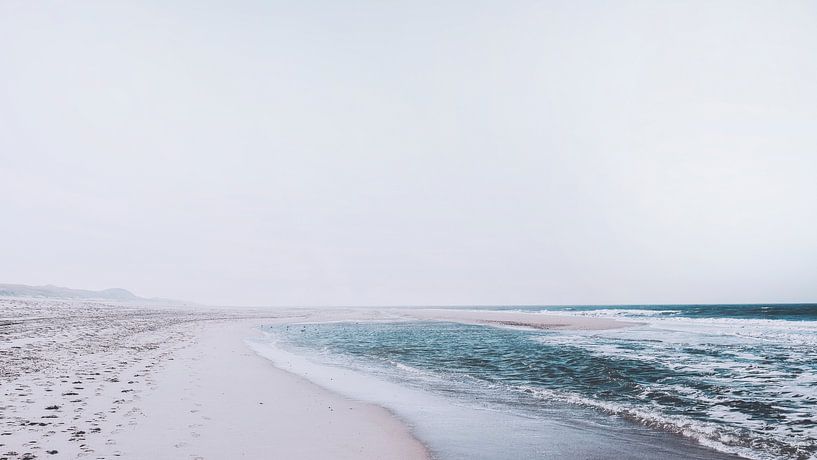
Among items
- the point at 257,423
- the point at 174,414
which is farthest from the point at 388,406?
the point at 174,414

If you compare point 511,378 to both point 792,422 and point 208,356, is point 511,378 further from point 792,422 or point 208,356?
point 208,356

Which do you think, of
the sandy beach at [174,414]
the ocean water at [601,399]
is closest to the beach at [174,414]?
the sandy beach at [174,414]

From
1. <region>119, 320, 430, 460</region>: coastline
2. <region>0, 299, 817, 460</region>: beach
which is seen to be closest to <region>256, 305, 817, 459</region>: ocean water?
<region>0, 299, 817, 460</region>: beach

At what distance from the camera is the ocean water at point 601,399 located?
9.34 m

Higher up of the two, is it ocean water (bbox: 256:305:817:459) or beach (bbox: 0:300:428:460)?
beach (bbox: 0:300:428:460)

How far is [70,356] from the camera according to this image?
17375mm

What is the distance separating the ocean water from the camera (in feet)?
30.6

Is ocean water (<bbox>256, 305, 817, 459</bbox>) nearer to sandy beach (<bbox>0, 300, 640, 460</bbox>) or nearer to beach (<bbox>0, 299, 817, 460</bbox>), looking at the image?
beach (<bbox>0, 299, 817, 460</bbox>)

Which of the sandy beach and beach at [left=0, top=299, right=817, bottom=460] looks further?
beach at [left=0, top=299, right=817, bottom=460]

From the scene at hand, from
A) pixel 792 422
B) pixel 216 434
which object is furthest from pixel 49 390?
pixel 792 422

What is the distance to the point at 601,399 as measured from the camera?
14.0m

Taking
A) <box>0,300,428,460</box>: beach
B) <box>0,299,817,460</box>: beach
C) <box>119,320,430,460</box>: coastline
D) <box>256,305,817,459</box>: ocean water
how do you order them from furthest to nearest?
<box>256,305,817,459</box>: ocean water < <box>0,299,817,460</box>: beach < <box>119,320,430,460</box>: coastline < <box>0,300,428,460</box>: beach

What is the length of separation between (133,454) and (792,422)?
1403 cm

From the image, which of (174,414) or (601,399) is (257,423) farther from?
(601,399)
